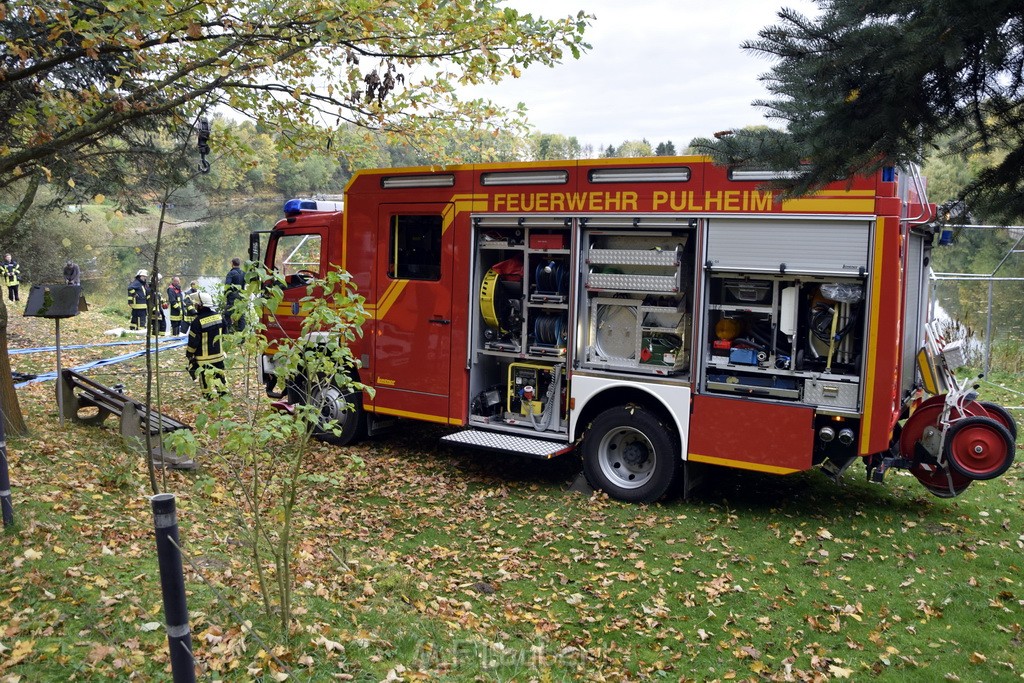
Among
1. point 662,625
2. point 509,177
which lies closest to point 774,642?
point 662,625

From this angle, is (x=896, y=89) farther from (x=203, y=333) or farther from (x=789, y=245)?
(x=203, y=333)

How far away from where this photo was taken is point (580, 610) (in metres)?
5.90

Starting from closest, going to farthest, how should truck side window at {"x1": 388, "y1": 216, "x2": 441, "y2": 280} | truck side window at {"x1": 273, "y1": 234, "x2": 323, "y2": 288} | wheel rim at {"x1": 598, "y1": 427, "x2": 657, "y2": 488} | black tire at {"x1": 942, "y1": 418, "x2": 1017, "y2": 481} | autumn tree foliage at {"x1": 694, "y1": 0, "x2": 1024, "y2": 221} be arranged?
autumn tree foliage at {"x1": 694, "y1": 0, "x2": 1024, "y2": 221} < black tire at {"x1": 942, "y1": 418, "x2": 1017, "y2": 481} < wheel rim at {"x1": 598, "y1": 427, "x2": 657, "y2": 488} < truck side window at {"x1": 388, "y1": 216, "x2": 441, "y2": 280} < truck side window at {"x1": 273, "y1": 234, "x2": 323, "y2": 288}

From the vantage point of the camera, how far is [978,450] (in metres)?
7.01

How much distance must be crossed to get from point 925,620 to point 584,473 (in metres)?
3.55

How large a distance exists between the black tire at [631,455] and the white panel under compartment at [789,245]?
1621mm

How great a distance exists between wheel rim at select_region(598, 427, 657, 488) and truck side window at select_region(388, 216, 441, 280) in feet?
8.52

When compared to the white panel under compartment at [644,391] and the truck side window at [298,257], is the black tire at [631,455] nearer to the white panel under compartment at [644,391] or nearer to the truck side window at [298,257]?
the white panel under compartment at [644,391]

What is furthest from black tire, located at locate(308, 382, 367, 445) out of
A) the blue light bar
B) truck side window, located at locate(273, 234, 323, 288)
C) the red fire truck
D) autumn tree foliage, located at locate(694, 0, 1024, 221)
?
autumn tree foliage, located at locate(694, 0, 1024, 221)

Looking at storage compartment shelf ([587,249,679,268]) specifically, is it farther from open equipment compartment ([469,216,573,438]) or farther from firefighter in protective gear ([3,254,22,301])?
firefighter in protective gear ([3,254,22,301])

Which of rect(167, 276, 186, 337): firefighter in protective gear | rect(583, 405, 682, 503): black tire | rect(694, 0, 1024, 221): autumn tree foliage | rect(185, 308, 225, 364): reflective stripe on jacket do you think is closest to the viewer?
rect(694, 0, 1024, 221): autumn tree foliage

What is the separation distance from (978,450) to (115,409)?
332 inches

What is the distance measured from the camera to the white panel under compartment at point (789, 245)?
6.89m

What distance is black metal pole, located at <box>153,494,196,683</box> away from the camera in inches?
124
